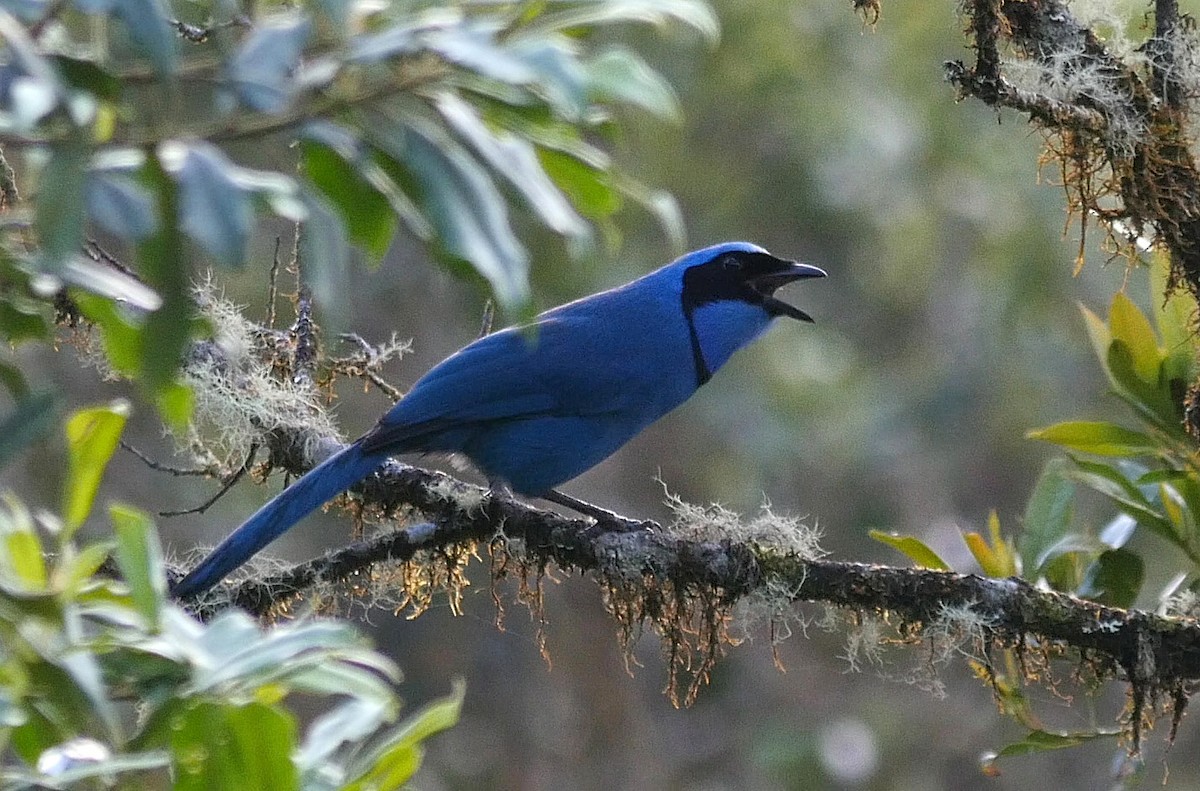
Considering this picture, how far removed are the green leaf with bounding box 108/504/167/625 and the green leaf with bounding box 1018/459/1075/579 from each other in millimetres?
2458

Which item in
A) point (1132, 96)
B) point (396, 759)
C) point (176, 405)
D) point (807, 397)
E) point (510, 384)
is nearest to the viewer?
point (176, 405)

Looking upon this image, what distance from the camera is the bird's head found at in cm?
468

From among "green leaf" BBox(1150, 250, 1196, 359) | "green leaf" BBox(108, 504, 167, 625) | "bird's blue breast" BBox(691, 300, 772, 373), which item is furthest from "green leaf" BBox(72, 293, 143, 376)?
"bird's blue breast" BBox(691, 300, 772, 373)

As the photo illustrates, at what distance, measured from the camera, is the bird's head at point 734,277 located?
15.4 ft

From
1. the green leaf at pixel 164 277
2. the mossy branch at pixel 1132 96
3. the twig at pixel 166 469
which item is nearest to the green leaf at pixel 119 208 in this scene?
the green leaf at pixel 164 277

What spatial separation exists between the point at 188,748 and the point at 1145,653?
2.21 metres

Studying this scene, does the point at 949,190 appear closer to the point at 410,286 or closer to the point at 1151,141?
the point at 410,286

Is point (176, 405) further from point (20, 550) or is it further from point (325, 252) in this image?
point (325, 252)

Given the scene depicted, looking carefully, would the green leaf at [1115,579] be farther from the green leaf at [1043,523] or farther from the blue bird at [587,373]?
the blue bird at [587,373]

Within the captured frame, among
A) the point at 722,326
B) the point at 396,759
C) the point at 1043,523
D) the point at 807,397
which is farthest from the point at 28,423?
the point at 807,397

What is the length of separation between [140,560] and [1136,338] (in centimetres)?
264

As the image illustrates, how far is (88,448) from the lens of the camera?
1.79m

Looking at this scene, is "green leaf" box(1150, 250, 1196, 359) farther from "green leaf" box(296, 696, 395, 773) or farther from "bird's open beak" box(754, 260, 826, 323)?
"green leaf" box(296, 696, 395, 773)

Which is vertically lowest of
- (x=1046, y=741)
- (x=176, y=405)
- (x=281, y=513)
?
(x=281, y=513)
